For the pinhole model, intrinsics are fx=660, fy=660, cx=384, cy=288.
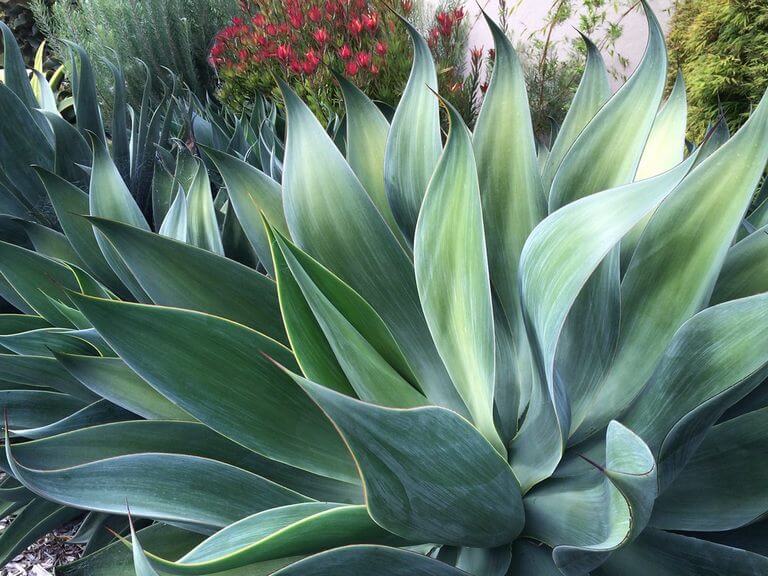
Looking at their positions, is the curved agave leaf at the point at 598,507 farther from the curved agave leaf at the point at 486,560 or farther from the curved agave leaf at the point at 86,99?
the curved agave leaf at the point at 86,99

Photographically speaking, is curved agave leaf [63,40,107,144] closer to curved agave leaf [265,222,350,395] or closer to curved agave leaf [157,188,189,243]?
curved agave leaf [157,188,189,243]

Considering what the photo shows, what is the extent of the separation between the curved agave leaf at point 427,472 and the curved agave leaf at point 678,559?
18 cm

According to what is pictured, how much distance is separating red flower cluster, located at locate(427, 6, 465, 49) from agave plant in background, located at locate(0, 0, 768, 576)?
293cm

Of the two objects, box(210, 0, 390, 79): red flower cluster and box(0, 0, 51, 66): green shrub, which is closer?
box(210, 0, 390, 79): red flower cluster

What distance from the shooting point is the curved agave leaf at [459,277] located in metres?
0.86

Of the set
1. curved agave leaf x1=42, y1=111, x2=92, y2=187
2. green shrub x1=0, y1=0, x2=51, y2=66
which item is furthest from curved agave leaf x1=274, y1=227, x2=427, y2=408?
green shrub x1=0, y1=0, x2=51, y2=66

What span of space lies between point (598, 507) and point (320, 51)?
3.07 m

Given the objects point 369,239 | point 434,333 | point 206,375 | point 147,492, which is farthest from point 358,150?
point 147,492

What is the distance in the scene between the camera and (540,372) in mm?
811

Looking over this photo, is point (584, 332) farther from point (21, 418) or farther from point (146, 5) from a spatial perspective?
point (146, 5)

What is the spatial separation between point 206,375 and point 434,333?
313mm

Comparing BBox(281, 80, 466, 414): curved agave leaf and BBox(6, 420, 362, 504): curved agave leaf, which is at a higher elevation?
BBox(281, 80, 466, 414): curved agave leaf

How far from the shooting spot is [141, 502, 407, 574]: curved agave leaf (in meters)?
0.65

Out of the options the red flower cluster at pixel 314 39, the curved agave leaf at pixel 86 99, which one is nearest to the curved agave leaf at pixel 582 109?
the curved agave leaf at pixel 86 99
